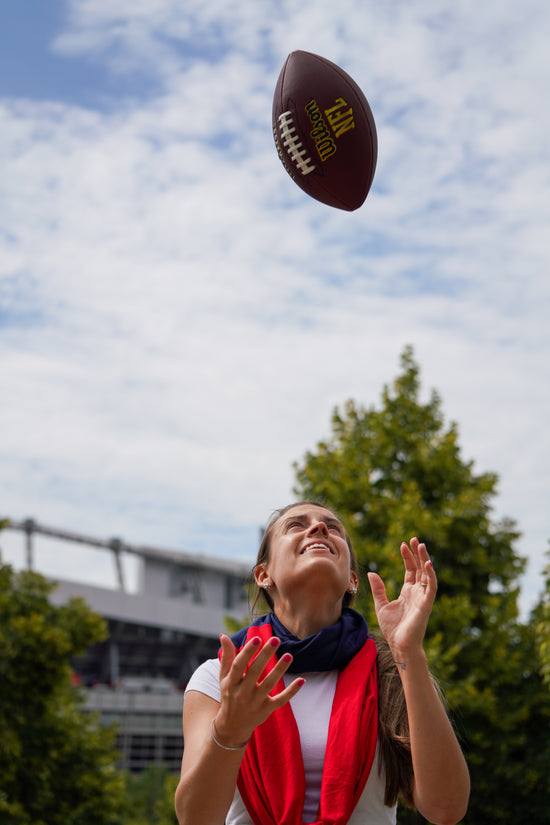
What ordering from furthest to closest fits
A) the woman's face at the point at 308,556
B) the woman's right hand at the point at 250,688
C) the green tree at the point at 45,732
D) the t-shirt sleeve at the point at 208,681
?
the green tree at the point at 45,732 → the woman's face at the point at 308,556 → the t-shirt sleeve at the point at 208,681 → the woman's right hand at the point at 250,688

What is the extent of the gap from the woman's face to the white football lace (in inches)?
98.4

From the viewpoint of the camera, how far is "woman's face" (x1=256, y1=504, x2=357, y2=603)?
2664 mm

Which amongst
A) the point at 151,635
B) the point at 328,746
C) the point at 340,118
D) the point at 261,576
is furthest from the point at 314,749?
the point at 151,635

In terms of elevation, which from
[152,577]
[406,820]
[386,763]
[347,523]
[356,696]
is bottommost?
[406,820]

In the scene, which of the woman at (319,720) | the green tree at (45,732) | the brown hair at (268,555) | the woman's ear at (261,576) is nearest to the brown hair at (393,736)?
the woman at (319,720)

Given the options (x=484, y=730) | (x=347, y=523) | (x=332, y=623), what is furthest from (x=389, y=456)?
(x=332, y=623)

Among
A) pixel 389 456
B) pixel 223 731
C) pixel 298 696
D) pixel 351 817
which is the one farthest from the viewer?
pixel 389 456

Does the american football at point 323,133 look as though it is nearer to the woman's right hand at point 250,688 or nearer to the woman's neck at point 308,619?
the woman's neck at point 308,619

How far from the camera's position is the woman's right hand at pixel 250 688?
207 cm

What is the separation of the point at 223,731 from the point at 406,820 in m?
10.7

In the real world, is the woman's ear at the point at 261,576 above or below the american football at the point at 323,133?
below

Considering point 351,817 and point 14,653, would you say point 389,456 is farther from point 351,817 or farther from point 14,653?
point 351,817

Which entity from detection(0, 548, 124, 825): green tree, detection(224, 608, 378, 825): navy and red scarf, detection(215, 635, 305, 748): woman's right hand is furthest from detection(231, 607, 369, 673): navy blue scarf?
detection(0, 548, 124, 825): green tree

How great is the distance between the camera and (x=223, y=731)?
213 cm
